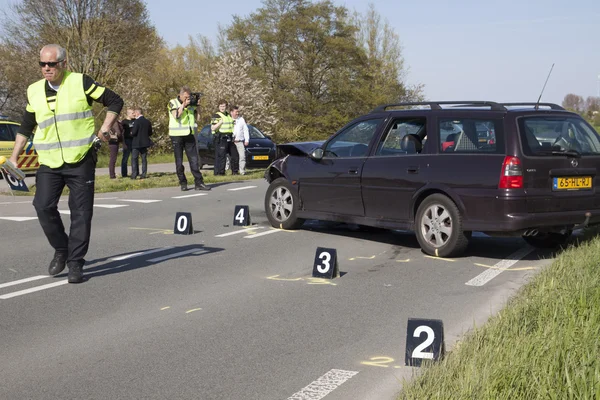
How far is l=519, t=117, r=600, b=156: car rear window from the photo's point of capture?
9.45m

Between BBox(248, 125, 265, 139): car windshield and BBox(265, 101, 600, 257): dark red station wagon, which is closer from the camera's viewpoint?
BBox(265, 101, 600, 257): dark red station wagon

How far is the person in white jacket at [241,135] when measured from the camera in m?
24.0

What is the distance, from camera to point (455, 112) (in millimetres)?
10148

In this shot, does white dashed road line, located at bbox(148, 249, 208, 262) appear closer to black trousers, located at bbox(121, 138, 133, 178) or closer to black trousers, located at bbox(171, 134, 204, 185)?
black trousers, located at bbox(171, 134, 204, 185)

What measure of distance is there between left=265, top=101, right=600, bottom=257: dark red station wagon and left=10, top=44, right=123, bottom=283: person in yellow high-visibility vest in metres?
3.69

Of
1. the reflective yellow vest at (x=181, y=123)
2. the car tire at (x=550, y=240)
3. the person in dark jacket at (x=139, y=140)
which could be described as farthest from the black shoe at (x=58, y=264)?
the person in dark jacket at (x=139, y=140)

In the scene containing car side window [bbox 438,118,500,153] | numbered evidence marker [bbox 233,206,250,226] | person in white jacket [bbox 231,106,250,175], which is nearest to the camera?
car side window [bbox 438,118,500,153]

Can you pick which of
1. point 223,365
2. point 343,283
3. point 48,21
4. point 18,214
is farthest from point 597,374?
point 48,21

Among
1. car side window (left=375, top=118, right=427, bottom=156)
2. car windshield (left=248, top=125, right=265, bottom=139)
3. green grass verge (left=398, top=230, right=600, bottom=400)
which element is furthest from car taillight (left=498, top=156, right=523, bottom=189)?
car windshield (left=248, top=125, right=265, bottom=139)

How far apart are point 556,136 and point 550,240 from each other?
62.3 inches

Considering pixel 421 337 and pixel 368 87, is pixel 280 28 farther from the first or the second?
pixel 421 337

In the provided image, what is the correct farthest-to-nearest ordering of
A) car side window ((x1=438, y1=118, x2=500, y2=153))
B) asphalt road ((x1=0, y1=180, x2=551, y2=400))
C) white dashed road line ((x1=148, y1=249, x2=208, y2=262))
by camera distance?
1. white dashed road line ((x1=148, y1=249, x2=208, y2=262))
2. car side window ((x1=438, y1=118, x2=500, y2=153))
3. asphalt road ((x1=0, y1=180, x2=551, y2=400))

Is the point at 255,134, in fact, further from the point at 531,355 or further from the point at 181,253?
the point at 531,355

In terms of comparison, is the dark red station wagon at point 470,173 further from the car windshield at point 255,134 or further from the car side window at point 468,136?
the car windshield at point 255,134
